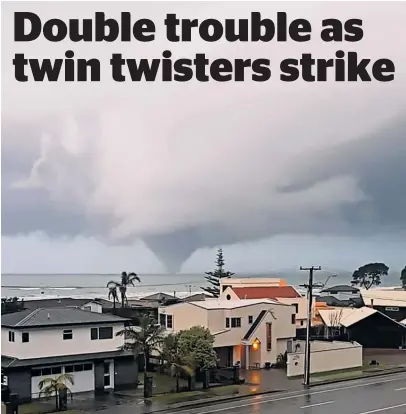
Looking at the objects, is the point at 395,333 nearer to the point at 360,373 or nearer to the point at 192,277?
the point at 360,373

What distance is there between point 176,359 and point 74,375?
29.6 inches

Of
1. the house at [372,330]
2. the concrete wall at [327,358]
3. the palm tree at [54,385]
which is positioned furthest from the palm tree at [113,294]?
the palm tree at [54,385]

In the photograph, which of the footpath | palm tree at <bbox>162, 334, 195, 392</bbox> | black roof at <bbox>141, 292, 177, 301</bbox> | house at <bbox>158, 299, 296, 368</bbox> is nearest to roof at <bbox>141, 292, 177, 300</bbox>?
black roof at <bbox>141, 292, 177, 301</bbox>

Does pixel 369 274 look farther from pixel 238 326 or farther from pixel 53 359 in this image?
pixel 53 359

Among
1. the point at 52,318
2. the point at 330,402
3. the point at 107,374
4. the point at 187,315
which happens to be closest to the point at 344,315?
the point at 187,315

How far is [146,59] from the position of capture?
2.79 meters

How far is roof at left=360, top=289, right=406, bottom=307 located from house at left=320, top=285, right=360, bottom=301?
0.17 metres

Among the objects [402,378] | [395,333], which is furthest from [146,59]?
[395,333]

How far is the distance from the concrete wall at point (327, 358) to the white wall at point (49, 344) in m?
1.79

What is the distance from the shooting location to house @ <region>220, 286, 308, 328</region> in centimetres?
765

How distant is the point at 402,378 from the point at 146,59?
410 centimetres

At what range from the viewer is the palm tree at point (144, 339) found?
5.11 metres

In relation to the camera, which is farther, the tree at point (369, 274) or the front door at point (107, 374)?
the tree at point (369, 274)

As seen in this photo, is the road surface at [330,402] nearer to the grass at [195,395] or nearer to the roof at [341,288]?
the grass at [195,395]
